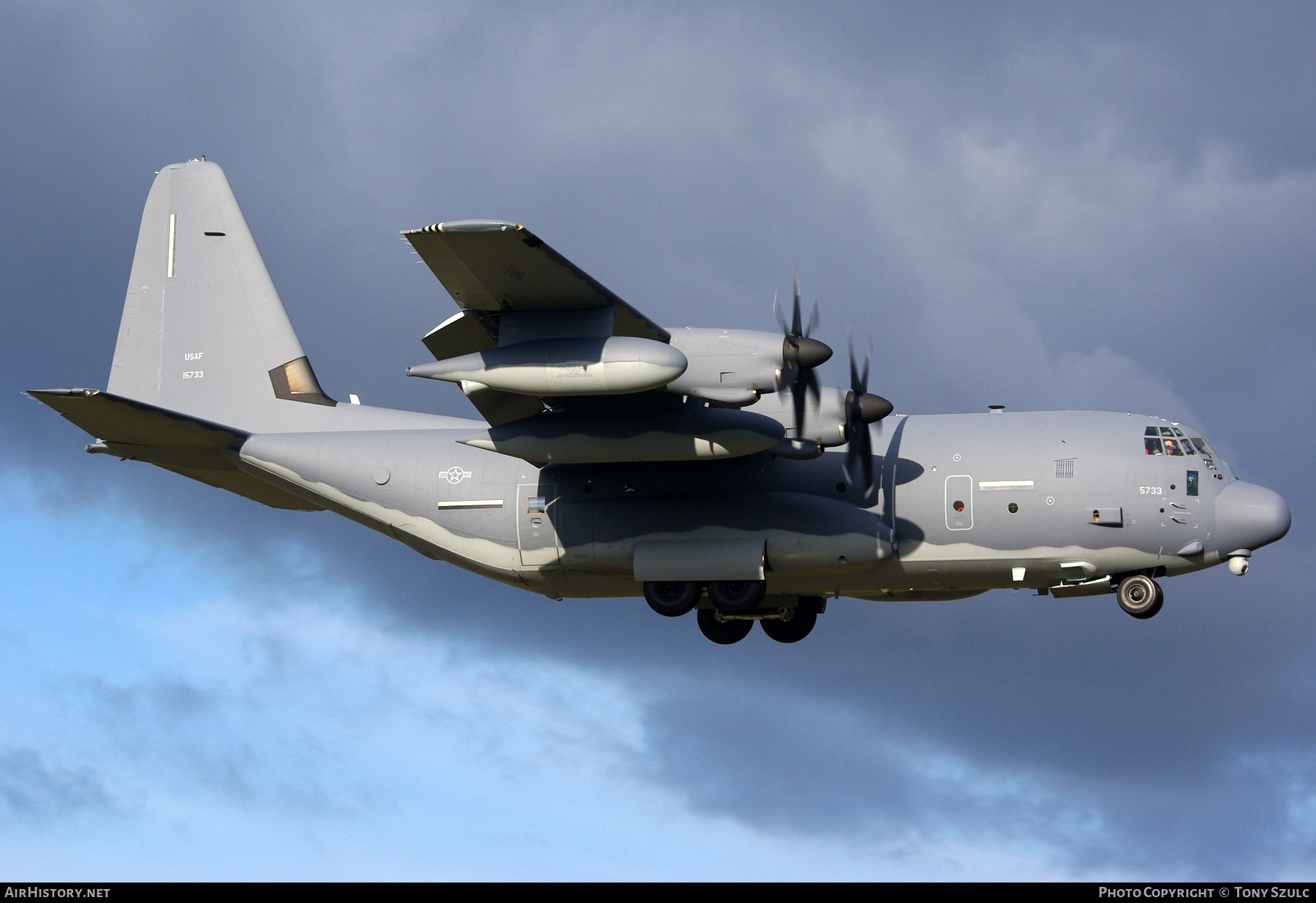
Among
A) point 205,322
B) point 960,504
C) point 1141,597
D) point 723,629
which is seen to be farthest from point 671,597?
point 205,322

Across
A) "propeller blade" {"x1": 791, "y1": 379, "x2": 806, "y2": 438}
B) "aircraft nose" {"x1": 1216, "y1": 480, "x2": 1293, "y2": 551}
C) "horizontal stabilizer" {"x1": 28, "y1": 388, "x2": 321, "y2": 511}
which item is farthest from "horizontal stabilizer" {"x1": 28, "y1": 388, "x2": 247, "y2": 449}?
"aircraft nose" {"x1": 1216, "y1": 480, "x2": 1293, "y2": 551}

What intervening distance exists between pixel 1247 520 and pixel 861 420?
5551 mm

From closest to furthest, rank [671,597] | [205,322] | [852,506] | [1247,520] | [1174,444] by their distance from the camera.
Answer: [1247,520], [1174,444], [852,506], [671,597], [205,322]

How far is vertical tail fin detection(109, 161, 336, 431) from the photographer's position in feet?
77.9

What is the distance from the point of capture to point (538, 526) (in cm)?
2128

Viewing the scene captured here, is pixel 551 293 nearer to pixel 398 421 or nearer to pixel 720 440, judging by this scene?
pixel 720 440

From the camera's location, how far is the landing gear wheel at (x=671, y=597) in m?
20.8

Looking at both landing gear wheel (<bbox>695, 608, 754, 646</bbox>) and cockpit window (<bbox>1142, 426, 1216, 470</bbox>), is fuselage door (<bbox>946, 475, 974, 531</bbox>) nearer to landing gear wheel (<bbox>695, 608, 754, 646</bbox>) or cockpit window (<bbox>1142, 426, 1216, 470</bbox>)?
cockpit window (<bbox>1142, 426, 1216, 470</bbox>)

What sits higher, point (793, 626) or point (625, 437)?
point (625, 437)

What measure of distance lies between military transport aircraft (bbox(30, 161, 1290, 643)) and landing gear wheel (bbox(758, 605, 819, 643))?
0.04 meters

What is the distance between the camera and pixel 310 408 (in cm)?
2325

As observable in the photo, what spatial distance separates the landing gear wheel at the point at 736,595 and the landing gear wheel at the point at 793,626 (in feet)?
8.09

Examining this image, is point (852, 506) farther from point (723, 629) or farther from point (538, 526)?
point (538, 526)

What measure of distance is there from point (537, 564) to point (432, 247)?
6.03 m
